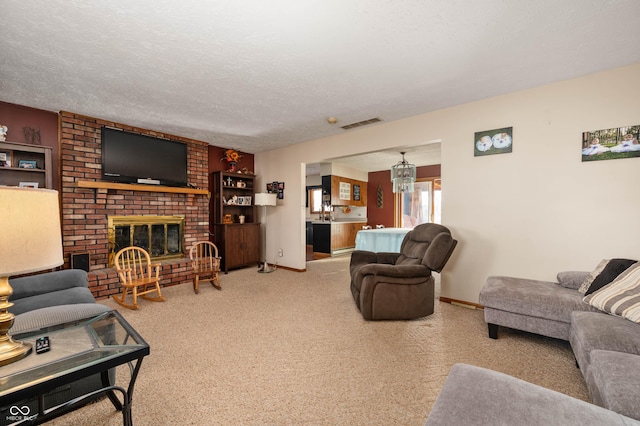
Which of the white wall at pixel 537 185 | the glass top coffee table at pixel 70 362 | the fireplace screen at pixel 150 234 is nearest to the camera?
the glass top coffee table at pixel 70 362

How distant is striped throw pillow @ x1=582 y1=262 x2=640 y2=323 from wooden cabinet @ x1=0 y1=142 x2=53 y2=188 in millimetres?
5265

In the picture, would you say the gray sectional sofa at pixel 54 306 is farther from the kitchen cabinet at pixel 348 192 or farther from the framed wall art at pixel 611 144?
the kitchen cabinet at pixel 348 192

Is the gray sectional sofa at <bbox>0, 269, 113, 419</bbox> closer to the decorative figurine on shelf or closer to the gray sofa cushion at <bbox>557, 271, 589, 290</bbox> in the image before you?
the decorative figurine on shelf

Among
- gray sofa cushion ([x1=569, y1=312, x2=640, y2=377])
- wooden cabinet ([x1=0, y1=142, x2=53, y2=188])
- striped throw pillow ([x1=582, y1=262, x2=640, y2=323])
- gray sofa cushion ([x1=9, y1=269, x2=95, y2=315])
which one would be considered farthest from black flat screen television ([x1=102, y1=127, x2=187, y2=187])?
striped throw pillow ([x1=582, y1=262, x2=640, y2=323])

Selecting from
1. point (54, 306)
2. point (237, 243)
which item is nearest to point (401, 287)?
point (54, 306)

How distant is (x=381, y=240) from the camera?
5.34m

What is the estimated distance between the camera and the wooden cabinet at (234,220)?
5.17 metres

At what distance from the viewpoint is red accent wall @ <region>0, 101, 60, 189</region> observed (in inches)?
128

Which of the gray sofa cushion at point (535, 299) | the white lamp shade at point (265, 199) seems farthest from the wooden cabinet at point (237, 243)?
the gray sofa cushion at point (535, 299)

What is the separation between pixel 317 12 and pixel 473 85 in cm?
Result: 187

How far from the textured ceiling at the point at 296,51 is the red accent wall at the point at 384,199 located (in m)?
4.94

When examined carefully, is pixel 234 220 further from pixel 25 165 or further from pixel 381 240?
pixel 25 165

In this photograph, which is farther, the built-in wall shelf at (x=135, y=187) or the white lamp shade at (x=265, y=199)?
the white lamp shade at (x=265, y=199)

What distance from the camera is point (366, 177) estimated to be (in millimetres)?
8805
